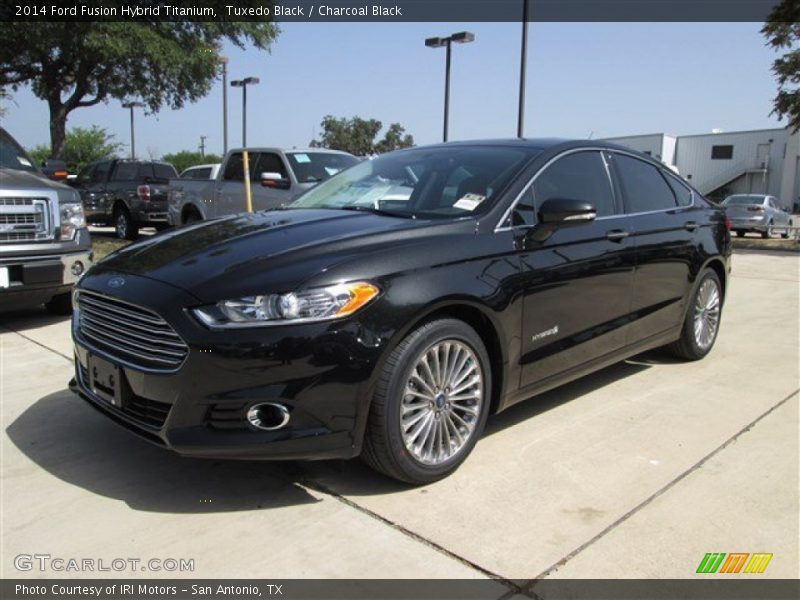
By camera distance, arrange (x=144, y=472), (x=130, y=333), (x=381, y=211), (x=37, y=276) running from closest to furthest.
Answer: (x=130, y=333), (x=144, y=472), (x=381, y=211), (x=37, y=276)

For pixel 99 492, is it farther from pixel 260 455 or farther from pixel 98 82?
pixel 98 82

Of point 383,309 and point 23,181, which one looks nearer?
point 383,309

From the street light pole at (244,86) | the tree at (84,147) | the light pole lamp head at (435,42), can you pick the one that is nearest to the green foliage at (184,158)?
the tree at (84,147)

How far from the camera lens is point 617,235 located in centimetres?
419

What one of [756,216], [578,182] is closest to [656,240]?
[578,182]

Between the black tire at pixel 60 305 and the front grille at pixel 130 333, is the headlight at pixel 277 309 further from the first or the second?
the black tire at pixel 60 305

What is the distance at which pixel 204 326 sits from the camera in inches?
108

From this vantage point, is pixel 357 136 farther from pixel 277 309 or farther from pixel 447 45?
pixel 277 309

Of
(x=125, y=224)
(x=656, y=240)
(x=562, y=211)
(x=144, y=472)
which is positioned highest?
(x=562, y=211)

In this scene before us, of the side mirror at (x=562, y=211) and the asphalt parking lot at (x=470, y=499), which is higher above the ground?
the side mirror at (x=562, y=211)

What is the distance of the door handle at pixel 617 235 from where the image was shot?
4.14 m

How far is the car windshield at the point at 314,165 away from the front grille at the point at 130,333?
6.29m

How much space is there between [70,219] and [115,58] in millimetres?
9938

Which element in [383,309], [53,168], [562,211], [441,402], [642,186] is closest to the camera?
[383,309]
